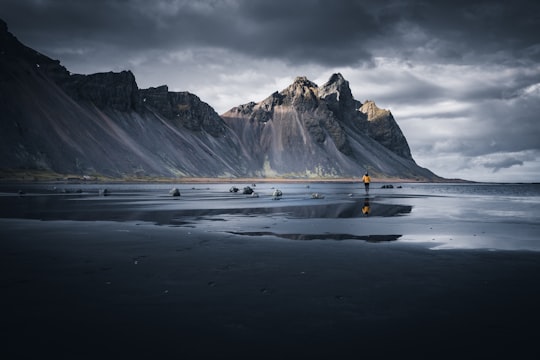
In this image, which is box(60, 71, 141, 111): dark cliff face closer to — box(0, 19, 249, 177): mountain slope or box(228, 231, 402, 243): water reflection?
box(0, 19, 249, 177): mountain slope

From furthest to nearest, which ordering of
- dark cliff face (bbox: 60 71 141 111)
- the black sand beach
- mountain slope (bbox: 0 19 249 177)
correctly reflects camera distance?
dark cliff face (bbox: 60 71 141 111) < mountain slope (bbox: 0 19 249 177) < the black sand beach

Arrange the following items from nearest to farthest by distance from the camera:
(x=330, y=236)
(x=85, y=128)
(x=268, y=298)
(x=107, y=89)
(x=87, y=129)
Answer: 1. (x=268, y=298)
2. (x=330, y=236)
3. (x=85, y=128)
4. (x=87, y=129)
5. (x=107, y=89)

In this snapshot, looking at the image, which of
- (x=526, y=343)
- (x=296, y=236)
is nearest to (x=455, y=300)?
(x=526, y=343)

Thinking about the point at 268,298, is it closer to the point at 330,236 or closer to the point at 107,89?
the point at 330,236

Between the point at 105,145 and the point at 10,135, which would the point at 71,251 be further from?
the point at 105,145

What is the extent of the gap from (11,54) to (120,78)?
45.4m

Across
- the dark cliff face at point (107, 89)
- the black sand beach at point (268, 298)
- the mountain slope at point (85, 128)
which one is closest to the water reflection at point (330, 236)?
the black sand beach at point (268, 298)

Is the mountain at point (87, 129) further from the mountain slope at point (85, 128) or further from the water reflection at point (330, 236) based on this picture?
the water reflection at point (330, 236)

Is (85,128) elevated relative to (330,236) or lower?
elevated

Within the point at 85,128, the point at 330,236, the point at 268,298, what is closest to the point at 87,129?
the point at 85,128

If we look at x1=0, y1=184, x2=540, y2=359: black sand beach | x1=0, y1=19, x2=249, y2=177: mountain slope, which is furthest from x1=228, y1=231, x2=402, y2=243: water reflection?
x1=0, y1=19, x2=249, y2=177: mountain slope

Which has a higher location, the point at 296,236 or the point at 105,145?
the point at 105,145

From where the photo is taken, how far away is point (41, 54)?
147250 mm

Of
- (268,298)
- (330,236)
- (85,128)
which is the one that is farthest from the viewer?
(85,128)
